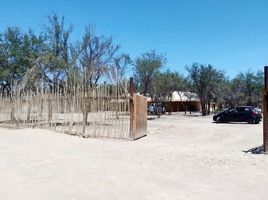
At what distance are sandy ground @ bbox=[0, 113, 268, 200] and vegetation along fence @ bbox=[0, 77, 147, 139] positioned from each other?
304 cm

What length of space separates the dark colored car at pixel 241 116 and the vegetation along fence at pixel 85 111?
15.6 metres

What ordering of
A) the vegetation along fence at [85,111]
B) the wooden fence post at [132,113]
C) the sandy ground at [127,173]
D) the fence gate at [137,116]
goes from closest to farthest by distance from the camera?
the sandy ground at [127,173] → the wooden fence post at [132,113] → the fence gate at [137,116] → the vegetation along fence at [85,111]

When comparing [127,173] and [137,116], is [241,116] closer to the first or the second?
[137,116]

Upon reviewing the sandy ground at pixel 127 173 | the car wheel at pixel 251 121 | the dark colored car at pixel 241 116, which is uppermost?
the dark colored car at pixel 241 116

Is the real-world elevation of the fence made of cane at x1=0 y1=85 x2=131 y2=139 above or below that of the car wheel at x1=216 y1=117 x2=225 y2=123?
above

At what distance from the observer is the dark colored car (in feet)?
114

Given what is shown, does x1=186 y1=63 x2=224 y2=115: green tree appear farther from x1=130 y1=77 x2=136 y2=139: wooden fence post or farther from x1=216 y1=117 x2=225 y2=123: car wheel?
x1=130 y1=77 x2=136 y2=139: wooden fence post

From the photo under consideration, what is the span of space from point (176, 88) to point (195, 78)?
5815mm

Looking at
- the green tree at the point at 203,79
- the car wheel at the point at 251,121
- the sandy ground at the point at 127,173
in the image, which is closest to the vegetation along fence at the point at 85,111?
the sandy ground at the point at 127,173

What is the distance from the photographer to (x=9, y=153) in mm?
13656

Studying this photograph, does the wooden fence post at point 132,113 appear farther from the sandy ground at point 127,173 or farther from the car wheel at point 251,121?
the car wheel at point 251,121

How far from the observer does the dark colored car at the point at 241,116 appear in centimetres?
3483

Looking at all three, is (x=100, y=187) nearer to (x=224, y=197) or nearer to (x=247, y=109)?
(x=224, y=197)

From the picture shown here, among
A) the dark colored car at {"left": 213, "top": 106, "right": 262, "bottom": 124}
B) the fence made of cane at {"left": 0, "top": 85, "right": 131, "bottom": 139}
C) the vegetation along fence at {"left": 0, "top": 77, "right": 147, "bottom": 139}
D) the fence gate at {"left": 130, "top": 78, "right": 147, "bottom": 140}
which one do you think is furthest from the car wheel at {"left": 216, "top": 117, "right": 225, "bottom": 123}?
the fence made of cane at {"left": 0, "top": 85, "right": 131, "bottom": 139}
